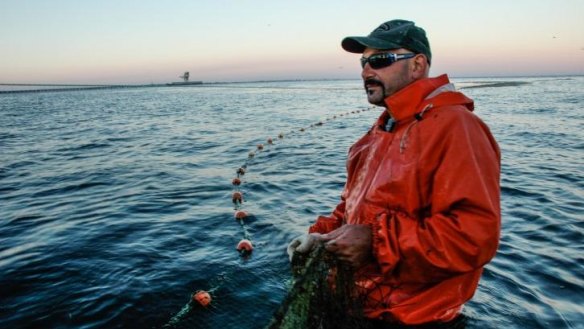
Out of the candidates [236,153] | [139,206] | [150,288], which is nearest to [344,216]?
[150,288]

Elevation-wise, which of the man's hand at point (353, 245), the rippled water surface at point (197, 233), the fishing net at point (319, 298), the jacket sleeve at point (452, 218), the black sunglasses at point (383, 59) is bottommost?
the rippled water surface at point (197, 233)

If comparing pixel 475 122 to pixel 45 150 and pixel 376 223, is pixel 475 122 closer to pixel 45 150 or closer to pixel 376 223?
pixel 376 223

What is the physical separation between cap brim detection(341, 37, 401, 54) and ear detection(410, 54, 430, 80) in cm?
19

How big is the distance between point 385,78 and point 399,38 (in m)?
0.30

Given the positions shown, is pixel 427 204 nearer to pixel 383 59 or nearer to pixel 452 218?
pixel 452 218

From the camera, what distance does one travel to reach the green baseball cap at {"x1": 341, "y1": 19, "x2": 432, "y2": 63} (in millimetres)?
2777

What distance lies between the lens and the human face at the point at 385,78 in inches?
112

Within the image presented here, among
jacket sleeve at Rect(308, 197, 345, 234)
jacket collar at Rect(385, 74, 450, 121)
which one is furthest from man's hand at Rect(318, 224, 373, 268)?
jacket sleeve at Rect(308, 197, 345, 234)

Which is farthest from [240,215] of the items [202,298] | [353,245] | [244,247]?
[353,245]

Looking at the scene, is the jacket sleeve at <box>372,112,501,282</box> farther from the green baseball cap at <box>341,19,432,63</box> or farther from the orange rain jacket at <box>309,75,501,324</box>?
the green baseball cap at <box>341,19,432,63</box>

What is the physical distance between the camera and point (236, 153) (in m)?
17.4

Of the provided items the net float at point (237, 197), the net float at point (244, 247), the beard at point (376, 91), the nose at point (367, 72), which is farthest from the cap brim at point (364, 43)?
the net float at point (237, 197)

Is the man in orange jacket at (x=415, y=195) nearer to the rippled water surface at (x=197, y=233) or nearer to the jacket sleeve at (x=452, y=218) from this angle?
the jacket sleeve at (x=452, y=218)

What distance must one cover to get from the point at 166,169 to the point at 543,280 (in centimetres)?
1195
